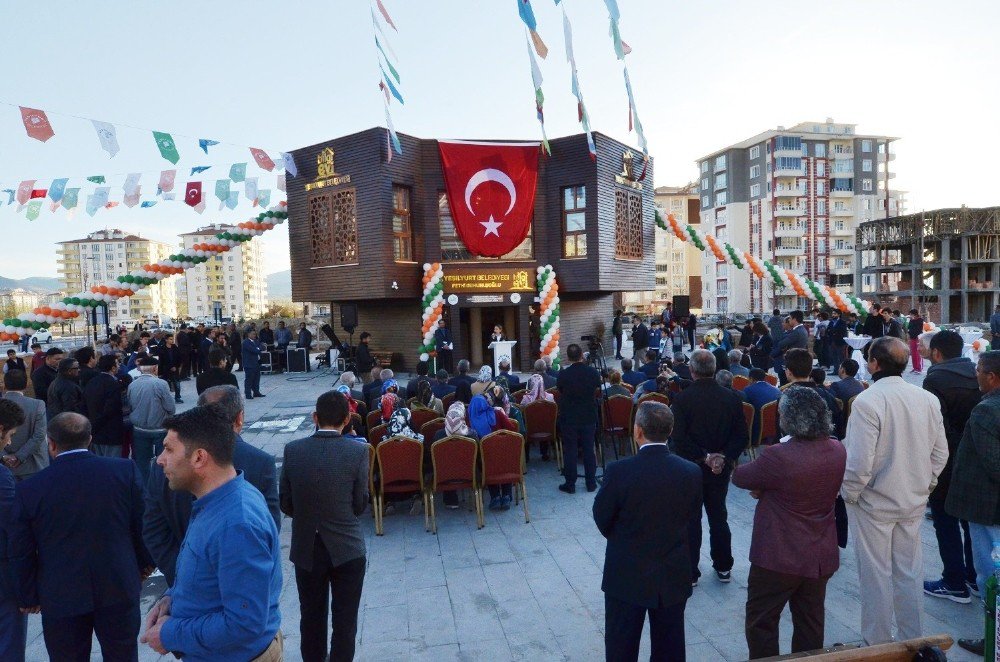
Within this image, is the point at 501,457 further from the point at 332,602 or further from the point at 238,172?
the point at 238,172

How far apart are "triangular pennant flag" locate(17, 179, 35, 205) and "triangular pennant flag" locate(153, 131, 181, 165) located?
446 cm

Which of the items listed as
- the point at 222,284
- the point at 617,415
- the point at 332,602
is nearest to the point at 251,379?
the point at 617,415

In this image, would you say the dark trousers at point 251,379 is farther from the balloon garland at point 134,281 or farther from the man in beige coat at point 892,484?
the man in beige coat at point 892,484

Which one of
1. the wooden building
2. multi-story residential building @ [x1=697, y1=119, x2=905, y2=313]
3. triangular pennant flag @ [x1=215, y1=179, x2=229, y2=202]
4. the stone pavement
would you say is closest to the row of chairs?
the stone pavement

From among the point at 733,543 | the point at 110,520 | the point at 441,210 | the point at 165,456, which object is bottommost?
the point at 733,543

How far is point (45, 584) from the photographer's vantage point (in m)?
2.80

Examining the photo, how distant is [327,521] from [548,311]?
536 inches

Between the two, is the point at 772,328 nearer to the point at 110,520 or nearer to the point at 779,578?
the point at 779,578

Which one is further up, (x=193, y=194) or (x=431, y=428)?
(x=193, y=194)

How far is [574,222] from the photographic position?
1717 centimetres

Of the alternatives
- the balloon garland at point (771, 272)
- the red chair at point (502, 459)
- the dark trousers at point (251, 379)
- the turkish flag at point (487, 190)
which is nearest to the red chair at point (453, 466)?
the red chair at point (502, 459)

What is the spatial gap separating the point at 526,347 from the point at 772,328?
6818 millimetres

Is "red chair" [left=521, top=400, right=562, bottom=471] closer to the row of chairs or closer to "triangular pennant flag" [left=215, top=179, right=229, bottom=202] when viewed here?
the row of chairs

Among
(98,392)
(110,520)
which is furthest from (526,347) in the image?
(110,520)
